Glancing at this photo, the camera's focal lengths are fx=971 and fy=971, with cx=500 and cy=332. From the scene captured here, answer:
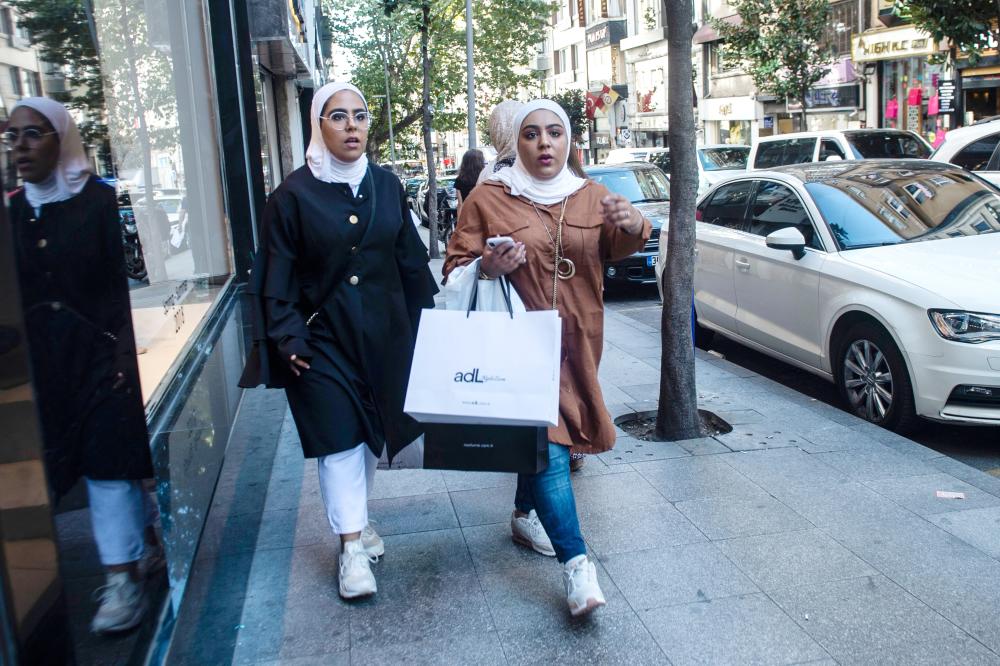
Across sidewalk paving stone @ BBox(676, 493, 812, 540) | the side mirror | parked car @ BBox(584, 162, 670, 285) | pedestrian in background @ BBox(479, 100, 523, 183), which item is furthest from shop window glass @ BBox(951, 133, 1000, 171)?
sidewalk paving stone @ BBox(676, 493, 812, 540)

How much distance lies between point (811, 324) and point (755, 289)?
0.81m

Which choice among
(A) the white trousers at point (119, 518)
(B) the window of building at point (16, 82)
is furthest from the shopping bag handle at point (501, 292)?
(B) the window of building at point (16, 82)

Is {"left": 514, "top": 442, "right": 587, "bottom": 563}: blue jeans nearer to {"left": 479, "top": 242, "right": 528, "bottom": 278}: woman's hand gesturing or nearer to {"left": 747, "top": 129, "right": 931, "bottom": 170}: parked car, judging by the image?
{"left": 479, "top": 242, "right": 528, "bottom": 278}: woman's hand gesturing

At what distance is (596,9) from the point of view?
55438 mm

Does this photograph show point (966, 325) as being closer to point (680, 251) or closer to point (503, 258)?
point (680, 251)

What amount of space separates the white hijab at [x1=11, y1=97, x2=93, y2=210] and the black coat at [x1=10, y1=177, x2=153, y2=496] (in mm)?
25

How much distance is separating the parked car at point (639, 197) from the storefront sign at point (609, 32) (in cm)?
4065

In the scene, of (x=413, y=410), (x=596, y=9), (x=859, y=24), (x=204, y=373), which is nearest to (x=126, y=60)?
(x=204, y=373)

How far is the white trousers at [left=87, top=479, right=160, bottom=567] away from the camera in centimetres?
226

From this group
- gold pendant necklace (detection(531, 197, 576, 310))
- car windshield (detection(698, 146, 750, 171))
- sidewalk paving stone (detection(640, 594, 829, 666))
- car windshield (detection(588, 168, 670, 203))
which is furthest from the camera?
car windshield (detection(698, 146, 750, 171))

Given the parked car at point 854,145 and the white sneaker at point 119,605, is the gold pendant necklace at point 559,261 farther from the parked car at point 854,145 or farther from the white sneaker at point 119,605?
the parked car at point 854,145

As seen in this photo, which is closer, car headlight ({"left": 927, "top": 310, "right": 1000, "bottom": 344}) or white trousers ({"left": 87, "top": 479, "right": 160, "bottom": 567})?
white trousers ({"left": 87, "top": 479, "right": 160, "bottom": 567})

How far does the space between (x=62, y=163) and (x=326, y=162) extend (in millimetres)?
1736

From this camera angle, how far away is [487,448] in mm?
3549
